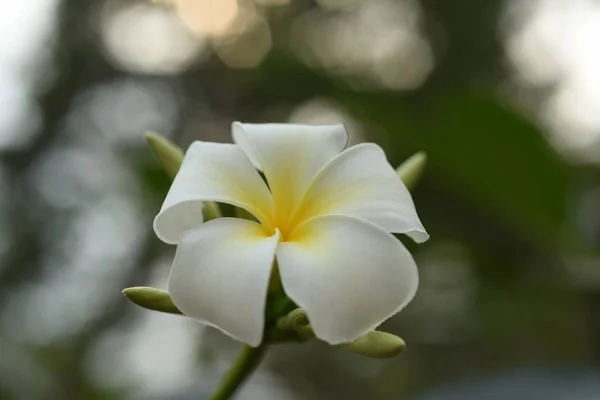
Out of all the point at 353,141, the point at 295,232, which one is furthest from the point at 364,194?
the point at 353,141

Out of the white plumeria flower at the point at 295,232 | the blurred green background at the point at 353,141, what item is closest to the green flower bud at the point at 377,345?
the white plumeria flower at the point at 295,232

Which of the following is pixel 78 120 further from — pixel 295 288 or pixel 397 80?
pixel 295 288

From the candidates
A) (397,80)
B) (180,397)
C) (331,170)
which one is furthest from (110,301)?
(331,170)

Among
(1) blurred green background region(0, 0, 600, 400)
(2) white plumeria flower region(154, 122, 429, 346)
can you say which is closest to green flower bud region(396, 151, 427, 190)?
(2) white plumeria flower region(154, 122, 429, 346)

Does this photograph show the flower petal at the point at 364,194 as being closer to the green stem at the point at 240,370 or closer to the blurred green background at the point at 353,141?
the green stem at the point at 240,370

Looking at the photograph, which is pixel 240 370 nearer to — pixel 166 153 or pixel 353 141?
pixel 166 153

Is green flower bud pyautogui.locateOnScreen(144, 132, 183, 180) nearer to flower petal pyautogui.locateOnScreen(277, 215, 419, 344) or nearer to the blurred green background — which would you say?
flower petal pyautogui.locateOnScreen(277, 215, 419, 344)
